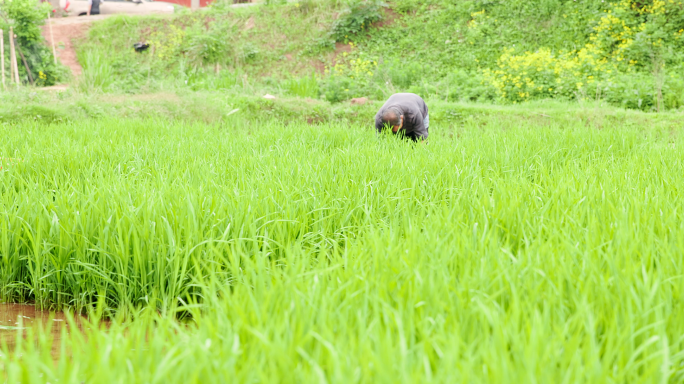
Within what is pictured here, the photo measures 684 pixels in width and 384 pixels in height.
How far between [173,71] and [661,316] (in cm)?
1336

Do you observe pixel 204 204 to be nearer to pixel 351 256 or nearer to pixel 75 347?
pixel 351 256

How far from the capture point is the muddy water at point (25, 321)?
1.95m

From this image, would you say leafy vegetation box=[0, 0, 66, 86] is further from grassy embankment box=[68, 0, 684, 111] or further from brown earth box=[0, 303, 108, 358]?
brown earth box=[0, 303, 108, 358]

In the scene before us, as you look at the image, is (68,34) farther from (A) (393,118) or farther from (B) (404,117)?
(A) (393,118)

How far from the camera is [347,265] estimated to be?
5.39 ft

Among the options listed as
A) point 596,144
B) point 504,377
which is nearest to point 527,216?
point 504,377

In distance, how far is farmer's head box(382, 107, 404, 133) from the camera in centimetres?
482

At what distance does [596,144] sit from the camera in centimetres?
460

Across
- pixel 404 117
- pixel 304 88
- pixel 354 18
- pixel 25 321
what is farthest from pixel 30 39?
pixel 25 321

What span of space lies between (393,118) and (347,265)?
3304 mm

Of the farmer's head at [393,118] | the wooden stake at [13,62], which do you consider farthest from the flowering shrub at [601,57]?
the wooden stake at [13,62]

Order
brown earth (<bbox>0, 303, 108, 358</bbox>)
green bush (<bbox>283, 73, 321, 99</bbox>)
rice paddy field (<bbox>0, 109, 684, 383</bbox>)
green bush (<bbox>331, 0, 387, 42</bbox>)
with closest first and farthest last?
1. rice paddy field (<bbox>0, 109, 684, 383</bbox>)
2. brown earth (<bbox>0, 303, 108, 358</bbox>)
3. green bush (<bbox>283, 73, 321, 99</bbox>)
4. green bush (<bbox>331, 0, 387, 42</bbox>)

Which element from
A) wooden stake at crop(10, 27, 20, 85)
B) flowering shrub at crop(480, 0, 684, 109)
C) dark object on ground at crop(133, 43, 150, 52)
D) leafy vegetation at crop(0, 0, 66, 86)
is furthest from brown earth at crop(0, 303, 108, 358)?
dark object on ground at crop(133, 43, 150, 52)

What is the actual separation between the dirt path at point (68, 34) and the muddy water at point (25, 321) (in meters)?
13.1
